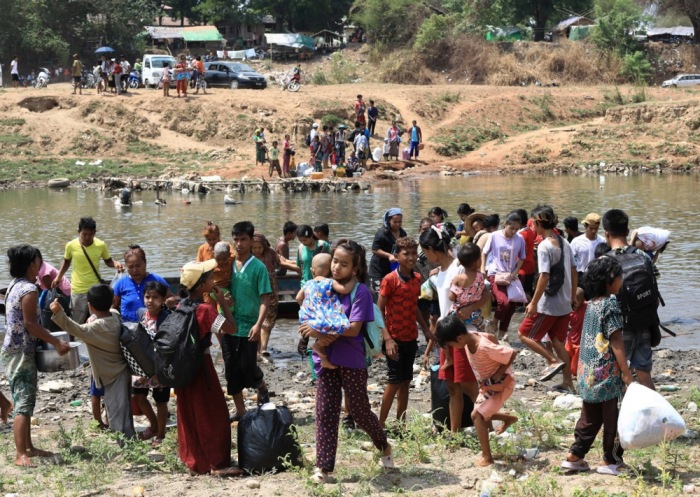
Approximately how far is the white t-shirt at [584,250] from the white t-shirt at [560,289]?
1524 mm

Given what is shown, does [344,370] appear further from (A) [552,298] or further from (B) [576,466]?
(A) [552,298]

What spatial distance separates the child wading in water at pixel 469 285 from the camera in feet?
23.0

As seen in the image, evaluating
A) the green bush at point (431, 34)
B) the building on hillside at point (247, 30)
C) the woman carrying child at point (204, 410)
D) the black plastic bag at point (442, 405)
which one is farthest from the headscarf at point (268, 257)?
the building on hillside at point (247, 30)

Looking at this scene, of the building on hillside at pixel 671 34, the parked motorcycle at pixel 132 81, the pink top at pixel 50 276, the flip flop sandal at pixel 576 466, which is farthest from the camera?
the building on hillside at pixel 671 34

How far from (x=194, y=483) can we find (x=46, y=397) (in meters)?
3.25

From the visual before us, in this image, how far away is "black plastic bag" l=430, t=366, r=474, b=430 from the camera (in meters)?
7.14

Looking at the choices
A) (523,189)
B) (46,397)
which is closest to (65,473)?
(46,397)

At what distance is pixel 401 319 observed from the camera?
726 centimetres

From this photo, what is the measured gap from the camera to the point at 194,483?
20.4 feet

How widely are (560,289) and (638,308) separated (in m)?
2.06

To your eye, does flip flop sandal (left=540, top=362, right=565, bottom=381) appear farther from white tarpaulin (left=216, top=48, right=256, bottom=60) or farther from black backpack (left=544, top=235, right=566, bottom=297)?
white tarpaulin (left=216, top=48, right=256, bottom=60)

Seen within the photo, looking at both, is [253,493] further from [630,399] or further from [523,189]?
[523,189]

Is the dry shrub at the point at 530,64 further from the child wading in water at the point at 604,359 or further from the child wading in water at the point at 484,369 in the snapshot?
the child wading in water at the point at 604,359

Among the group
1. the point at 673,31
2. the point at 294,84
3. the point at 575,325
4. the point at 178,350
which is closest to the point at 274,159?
the point at 294,84
